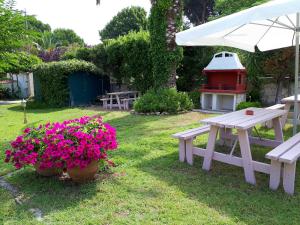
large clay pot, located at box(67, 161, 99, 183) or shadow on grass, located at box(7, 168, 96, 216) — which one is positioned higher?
large clay pot, located at box(67, 161, 99, 183)

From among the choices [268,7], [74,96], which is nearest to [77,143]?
[268,7]

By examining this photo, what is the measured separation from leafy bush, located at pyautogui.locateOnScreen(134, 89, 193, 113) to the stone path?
18.6 feet

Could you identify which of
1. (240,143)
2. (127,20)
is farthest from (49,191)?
(127,20)

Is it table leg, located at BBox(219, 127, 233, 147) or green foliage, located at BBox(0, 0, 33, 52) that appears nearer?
table leg, located at BBox(219, 127, 233, 147)

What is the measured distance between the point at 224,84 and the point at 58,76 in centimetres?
721

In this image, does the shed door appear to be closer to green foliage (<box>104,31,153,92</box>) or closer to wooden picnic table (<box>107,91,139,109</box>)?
wooden picnic table (<box>107,91,139,109</box>)

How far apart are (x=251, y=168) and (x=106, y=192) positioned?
1.75 meters

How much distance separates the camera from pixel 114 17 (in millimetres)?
35250

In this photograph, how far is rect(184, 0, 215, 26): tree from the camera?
3262 centimetres

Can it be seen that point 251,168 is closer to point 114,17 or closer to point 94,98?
point 94,98

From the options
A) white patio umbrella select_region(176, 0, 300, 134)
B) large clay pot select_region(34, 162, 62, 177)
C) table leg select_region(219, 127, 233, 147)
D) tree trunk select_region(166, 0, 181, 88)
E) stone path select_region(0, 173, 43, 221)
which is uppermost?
tree trunk select_region(166, 0, 181, 88)

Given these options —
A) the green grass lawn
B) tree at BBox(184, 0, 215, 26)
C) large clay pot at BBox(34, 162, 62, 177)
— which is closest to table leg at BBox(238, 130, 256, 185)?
the green grass lawn

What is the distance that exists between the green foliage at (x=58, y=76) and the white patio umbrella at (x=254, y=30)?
29.2 feet

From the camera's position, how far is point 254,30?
5.14 meters
